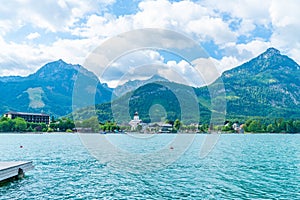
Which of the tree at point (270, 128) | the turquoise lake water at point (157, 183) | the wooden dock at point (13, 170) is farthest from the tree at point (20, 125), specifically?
the wooden dock at point (13, 170)

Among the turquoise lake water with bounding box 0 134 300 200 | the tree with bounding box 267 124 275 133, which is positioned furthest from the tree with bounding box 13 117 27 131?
the turquoise lake water with bounding box 0 134 300 200

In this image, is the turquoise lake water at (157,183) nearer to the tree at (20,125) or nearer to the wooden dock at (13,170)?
the wooden dock at (13,170)

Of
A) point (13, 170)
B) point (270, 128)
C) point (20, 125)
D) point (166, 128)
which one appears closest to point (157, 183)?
point (13, 170)

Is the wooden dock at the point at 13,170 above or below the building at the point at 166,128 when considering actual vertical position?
below

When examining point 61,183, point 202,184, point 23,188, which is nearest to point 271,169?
point 202,184

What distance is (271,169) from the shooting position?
1296 inches

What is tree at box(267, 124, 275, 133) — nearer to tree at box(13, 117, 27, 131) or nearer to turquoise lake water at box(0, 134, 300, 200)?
tree at box(13, 117, 27, 131)

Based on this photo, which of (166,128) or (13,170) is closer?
(13,170)

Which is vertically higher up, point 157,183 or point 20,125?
point 20,125

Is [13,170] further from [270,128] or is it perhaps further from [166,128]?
[270,128]

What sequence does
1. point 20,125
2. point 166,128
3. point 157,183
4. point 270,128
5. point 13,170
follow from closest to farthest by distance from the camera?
point 157,183 → point 13,170 → point 20,125 → point 166,128 → point 270,128

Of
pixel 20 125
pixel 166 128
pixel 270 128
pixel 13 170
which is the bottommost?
pixel 13 170

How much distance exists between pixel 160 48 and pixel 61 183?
1361cm

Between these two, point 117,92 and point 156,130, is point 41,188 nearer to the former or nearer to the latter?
point 117,92
